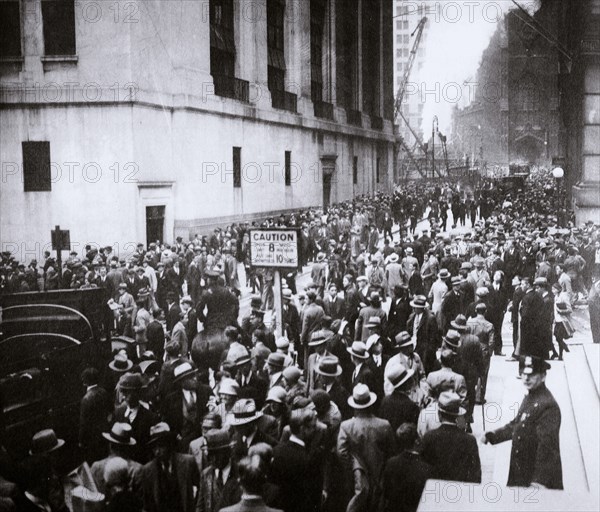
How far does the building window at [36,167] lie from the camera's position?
16.9m

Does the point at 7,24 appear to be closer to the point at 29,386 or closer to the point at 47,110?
the point at 47,110

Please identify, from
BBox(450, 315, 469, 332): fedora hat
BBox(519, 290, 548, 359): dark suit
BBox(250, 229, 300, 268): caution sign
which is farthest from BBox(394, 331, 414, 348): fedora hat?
BBox(519, 290, 548, 359): dark suit

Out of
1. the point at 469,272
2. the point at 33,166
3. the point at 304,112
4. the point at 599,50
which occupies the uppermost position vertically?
the point at 304,112

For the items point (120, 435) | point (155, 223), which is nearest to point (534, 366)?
point (120, 435)

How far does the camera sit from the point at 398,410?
6668mm

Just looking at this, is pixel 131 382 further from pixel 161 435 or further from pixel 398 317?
pixel 398 317

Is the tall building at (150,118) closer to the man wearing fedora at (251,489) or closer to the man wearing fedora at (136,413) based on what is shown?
the man wearing fedora at (136,413)

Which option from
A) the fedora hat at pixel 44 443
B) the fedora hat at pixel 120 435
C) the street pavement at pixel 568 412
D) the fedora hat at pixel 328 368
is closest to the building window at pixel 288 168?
the street pavement at pixel 568 412

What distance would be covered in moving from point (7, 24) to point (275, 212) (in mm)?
13243

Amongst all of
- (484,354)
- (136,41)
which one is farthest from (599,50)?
(136,41)

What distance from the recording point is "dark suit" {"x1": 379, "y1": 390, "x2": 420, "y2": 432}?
6.62 m

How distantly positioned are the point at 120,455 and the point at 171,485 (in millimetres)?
520

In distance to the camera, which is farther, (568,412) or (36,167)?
(36,167)

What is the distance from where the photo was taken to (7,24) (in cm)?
1761
